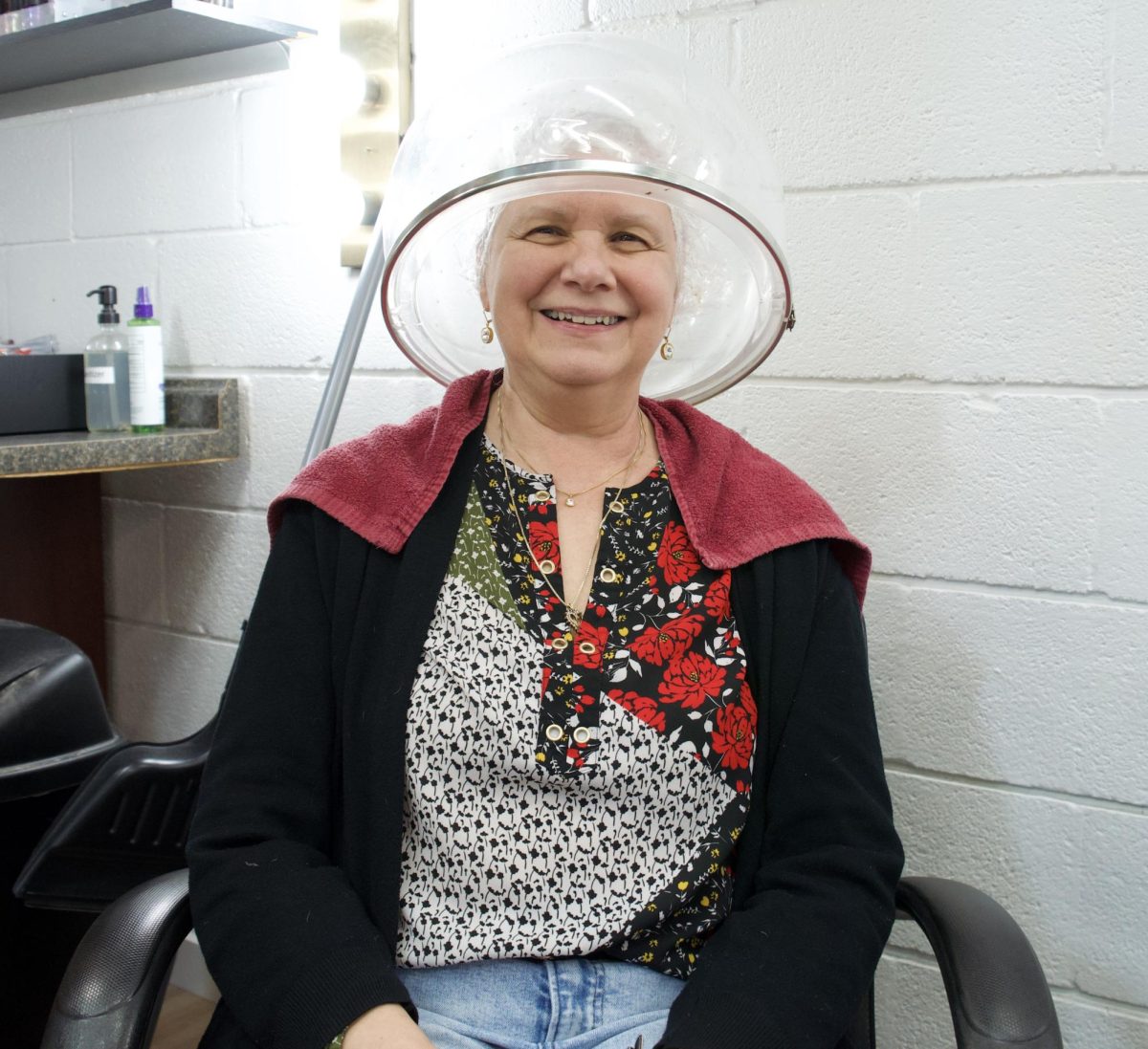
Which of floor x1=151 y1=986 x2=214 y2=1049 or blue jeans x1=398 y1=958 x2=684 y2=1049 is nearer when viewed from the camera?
blue jeans x1=398 y1=958 x2=684 y2=1049

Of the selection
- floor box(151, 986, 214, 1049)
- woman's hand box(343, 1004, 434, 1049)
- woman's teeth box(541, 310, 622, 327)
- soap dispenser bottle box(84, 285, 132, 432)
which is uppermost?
woman's teeth box(541, 310, 622, 327)

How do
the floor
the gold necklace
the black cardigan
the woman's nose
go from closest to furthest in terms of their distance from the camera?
the black cardigan
the woman's nose
the gold necklace
the floor

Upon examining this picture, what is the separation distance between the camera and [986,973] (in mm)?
917

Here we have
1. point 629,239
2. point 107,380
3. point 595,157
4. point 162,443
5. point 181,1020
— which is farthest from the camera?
point 181,1020

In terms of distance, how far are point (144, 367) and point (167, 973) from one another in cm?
120

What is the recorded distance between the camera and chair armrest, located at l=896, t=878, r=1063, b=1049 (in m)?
0.88

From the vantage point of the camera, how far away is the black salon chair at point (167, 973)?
874 millimetres

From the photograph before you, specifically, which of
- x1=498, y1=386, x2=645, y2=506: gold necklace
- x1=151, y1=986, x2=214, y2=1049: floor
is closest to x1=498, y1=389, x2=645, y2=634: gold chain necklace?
x1=498, y1=386, x2=645, y2=506: gold necklace

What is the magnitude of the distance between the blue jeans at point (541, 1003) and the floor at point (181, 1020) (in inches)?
43.0

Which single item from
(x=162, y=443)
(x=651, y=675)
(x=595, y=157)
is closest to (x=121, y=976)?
(x=651, y=675)

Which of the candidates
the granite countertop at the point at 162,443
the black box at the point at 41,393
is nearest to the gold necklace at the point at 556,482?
the granite countertop at the point at 162,443

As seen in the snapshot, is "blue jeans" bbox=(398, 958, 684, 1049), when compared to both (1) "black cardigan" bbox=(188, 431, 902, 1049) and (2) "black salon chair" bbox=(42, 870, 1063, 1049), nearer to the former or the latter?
(1) "black cardigan" bbox=(188, 431, 902, 1049)

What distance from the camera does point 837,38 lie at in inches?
55.9

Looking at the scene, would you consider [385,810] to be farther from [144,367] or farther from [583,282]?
[144,367]
